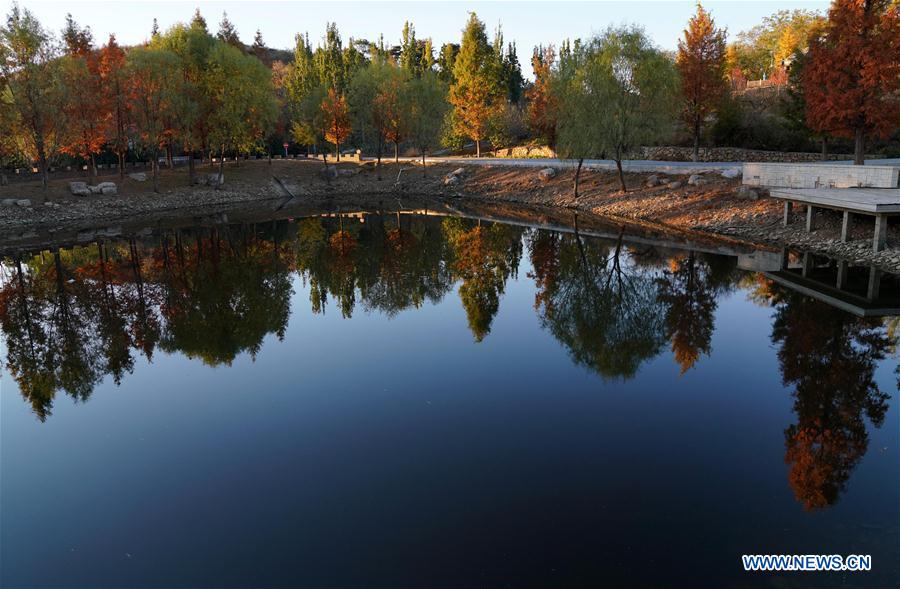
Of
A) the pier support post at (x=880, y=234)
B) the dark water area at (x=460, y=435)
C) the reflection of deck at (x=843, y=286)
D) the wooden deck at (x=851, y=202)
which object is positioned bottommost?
the dark water area at (x=460, y=435)

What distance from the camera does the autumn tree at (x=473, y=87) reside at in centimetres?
6738

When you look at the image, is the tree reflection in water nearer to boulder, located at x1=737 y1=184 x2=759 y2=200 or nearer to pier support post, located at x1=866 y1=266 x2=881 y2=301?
pier support post, located at x1=866 y1=266 x2=881 y2=301

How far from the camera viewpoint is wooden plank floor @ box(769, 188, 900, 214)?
23938 mm

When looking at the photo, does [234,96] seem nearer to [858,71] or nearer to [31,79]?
[31,79]

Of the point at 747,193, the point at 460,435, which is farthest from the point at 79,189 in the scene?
the point at 747,193

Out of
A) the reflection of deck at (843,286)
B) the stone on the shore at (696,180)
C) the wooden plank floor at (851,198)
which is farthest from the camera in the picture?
the stone on the shore at (696,180)

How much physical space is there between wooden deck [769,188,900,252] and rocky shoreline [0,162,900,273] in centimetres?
68

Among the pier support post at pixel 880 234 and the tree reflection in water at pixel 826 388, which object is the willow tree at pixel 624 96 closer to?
the pier support post at pixel 880 234

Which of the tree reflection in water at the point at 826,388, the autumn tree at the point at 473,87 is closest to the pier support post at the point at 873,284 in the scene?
the tree reflection in water at the point at 826,388

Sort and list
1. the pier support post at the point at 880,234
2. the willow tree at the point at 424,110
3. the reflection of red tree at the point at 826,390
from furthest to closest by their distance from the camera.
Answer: the willow tree at the point at 424,110, the pier support post at the point at 880,234, the reflection of red tree at the point at 826,390

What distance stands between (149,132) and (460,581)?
51.2 meters

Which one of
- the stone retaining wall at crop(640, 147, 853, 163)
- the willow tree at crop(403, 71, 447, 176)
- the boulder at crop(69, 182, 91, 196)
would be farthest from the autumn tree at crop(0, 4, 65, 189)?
the stone retaining wall at crop(640, 147, 853, 163)

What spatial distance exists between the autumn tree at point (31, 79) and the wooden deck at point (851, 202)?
49269 millimetres

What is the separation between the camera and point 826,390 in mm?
14867
